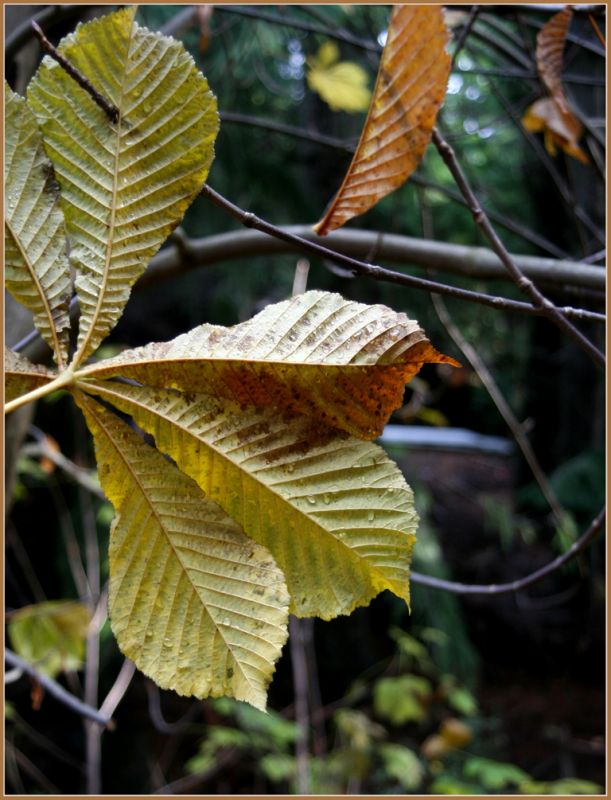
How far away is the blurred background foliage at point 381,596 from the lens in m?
1.61

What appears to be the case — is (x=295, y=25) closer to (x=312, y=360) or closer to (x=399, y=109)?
(x=399, y=109)

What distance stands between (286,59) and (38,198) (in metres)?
2.27

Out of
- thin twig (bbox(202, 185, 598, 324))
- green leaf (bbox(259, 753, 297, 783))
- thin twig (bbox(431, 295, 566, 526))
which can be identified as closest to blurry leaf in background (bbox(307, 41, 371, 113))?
thin twig (bbox(431, 295, 566, 526))

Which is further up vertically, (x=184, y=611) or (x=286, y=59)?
(x=286, y=59)

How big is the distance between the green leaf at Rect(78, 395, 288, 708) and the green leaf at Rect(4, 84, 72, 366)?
39 mm

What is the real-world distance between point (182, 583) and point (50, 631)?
1.05m

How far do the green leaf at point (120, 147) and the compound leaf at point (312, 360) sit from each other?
4 centimetres

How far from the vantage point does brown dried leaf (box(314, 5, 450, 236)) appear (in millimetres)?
292

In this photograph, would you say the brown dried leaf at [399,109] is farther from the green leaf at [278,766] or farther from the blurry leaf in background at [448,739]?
the blurry leaf in background at [448,739]

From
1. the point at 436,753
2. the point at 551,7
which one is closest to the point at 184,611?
the point at 551,7

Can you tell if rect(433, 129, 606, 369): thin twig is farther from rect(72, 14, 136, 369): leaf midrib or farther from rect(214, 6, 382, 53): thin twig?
rect(214, 6, 382, 53): thin twig

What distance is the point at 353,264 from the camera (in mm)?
285

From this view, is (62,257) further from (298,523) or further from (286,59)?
(286,59)

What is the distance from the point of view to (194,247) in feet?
2.29
